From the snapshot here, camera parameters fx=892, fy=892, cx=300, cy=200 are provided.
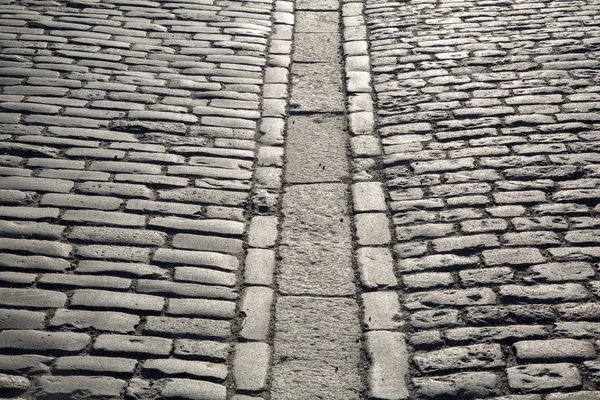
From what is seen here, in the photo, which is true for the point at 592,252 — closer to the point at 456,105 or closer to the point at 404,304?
the point at 404,304

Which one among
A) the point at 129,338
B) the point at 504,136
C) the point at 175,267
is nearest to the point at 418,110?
the point at 504,136

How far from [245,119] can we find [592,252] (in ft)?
8.22

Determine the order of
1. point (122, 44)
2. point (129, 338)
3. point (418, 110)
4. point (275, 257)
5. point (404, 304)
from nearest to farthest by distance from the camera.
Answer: point (129, 338), point (404, 304), point (275, 257), point (418, 110), point (122, 44)

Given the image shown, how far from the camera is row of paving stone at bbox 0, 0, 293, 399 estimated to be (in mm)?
3881

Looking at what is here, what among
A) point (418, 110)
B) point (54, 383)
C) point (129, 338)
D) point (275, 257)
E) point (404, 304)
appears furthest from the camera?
point (418, 110)

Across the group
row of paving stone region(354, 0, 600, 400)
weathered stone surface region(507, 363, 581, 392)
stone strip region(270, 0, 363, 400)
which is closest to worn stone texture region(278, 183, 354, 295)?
stone strip region(270, 0, 363, 400)

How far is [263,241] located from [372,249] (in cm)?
58

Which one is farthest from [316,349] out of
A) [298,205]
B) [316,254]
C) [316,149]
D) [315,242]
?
[316,149]

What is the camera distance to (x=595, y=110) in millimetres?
5930

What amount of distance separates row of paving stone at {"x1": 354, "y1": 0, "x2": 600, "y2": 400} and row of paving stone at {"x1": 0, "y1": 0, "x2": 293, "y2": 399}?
630 mm

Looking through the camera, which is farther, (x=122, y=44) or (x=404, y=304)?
(x=122, y=44)

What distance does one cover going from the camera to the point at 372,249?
15.3 feet

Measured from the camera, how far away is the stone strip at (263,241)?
12.7 feet

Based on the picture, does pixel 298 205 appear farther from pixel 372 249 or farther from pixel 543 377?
pixel 543 377
